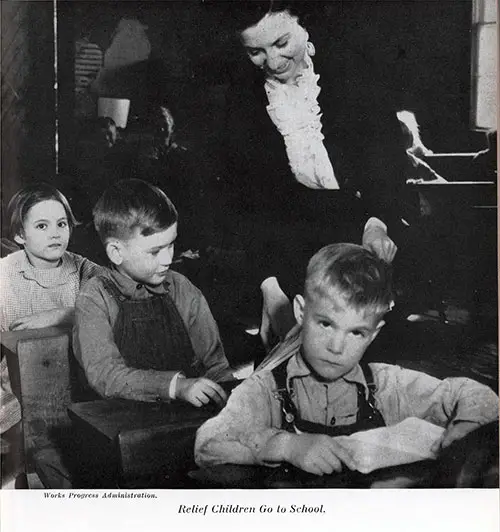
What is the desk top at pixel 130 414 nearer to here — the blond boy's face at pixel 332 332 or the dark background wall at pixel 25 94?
the blond boy's face at pixel 332 332

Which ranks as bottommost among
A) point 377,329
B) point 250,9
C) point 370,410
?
point 370,410

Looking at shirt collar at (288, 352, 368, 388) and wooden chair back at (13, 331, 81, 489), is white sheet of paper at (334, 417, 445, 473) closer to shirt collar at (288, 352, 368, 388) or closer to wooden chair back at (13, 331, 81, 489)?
shirt collar at (288, 352, 368, 388)

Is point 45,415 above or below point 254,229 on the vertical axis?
below

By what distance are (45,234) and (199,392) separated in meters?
0.42

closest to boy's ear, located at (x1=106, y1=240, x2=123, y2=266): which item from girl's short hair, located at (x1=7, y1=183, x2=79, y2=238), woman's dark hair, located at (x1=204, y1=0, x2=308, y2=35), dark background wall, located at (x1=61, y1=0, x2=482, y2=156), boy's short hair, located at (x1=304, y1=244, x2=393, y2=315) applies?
girl's short hair, located at (x1=7, y1=183, x2=79, y2=238)

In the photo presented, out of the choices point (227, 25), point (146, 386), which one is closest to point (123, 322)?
point (146, 386)

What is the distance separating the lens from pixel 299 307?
4.08ft

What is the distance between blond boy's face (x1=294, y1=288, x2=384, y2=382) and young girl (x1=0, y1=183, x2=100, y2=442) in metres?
0.41

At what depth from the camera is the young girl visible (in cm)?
125

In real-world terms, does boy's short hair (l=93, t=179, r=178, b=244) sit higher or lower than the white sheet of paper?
higher

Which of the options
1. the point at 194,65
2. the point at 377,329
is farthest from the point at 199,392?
the point at 194,65

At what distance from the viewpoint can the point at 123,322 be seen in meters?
1.24

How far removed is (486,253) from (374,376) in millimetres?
312

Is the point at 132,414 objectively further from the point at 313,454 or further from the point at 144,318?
the point at 313,454
